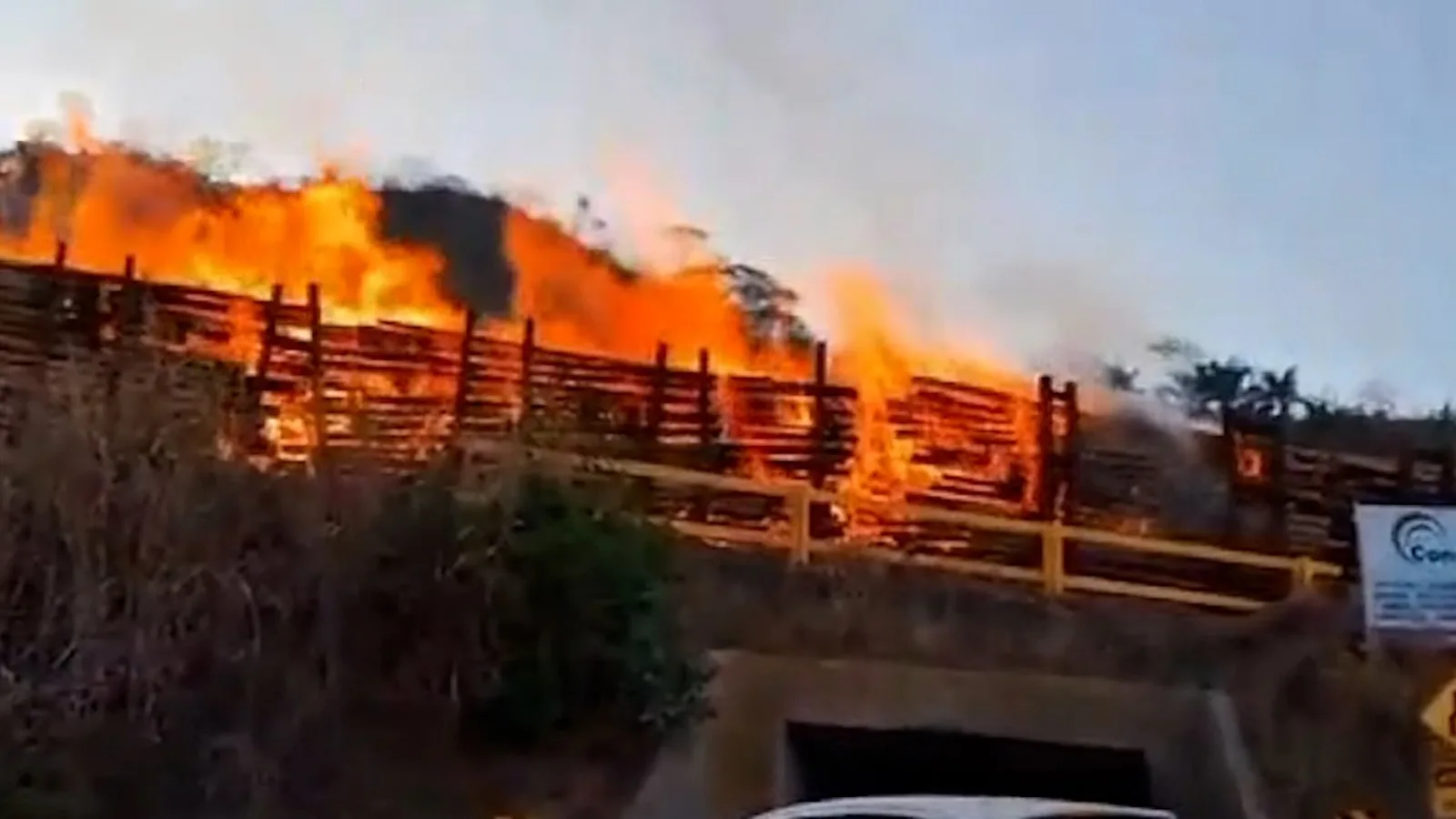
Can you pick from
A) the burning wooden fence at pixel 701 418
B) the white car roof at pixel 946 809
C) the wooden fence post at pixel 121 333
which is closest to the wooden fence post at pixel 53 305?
the burning wooden fence at pixel 701 418

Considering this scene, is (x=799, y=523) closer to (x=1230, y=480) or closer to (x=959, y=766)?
(x=959, y=766)

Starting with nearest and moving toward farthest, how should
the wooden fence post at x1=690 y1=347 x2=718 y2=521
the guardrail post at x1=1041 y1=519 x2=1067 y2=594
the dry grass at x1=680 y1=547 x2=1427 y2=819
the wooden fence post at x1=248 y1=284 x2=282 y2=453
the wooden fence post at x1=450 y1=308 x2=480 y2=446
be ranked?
1. the wooden fence post at x1=248 y1=284 x2=282 y2=453
2. the dry grass at x1=680 y1=547 x2=1427 y2=819
3. the guardrail post at x1=1041 y1=519 x2=1067 y2=594
4. the wooden fence post at x1=450 y1=308 x2=480 y2=446
5. the wooden fence post at x1=690 y1=347 x2=718 y2=521

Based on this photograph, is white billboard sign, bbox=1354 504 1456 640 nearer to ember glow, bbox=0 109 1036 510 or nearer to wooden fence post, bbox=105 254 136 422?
ember glow, bbox=0 109 1036 510

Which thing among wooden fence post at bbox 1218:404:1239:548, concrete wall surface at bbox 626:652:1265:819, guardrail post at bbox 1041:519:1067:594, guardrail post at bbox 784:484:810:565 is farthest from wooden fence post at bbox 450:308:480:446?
wooden fence post at bbox 1218:404:1239:548

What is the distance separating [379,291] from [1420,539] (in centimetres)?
918

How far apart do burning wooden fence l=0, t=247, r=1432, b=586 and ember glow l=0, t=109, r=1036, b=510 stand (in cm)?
8

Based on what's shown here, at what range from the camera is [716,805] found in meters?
14.5

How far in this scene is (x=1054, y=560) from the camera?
59.4 ft

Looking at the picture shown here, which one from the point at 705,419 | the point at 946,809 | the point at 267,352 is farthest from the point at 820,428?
the point at 946,809

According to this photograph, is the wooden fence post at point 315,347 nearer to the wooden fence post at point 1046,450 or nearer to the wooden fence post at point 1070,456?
the wooden fence post at point 1046,450

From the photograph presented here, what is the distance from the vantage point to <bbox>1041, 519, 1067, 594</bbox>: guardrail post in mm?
17953

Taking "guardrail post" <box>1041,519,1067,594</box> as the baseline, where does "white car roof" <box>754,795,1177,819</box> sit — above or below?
below

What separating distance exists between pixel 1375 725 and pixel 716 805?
5.36 meters

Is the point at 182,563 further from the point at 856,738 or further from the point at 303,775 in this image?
the point at 856,738
